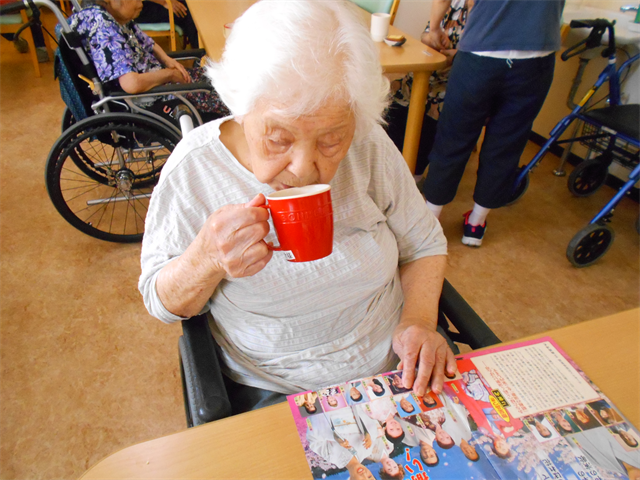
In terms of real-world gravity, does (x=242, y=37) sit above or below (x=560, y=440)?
above

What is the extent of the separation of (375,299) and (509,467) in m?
0.45

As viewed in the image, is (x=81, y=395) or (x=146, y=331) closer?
(x=81, y=395)

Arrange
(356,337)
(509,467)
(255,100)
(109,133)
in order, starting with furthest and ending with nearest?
(109,133)
(356,337)
(255,100)
(509,467)

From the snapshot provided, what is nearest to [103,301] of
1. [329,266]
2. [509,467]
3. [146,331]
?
[146,331]

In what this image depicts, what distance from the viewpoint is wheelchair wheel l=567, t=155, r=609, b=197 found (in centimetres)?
260

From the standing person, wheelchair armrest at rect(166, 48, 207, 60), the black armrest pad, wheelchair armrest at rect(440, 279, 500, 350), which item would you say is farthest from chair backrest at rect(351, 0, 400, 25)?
wheelchair armrest at rect(440, 279, 500, 350)

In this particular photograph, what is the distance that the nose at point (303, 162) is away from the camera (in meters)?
0.70

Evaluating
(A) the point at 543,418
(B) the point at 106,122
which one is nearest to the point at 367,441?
(A) the point at 543,418

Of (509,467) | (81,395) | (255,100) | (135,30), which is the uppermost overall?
(255,100)

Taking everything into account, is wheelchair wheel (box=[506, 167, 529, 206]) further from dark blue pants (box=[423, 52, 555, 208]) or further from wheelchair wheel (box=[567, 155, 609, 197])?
dark blue pants (box=[423, 52, 555, 208])

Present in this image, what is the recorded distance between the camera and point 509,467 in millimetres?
562

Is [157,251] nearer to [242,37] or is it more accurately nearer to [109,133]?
[242,37]

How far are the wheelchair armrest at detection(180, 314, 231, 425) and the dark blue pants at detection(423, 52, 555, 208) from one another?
155cm

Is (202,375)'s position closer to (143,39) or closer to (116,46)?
(116,46)
